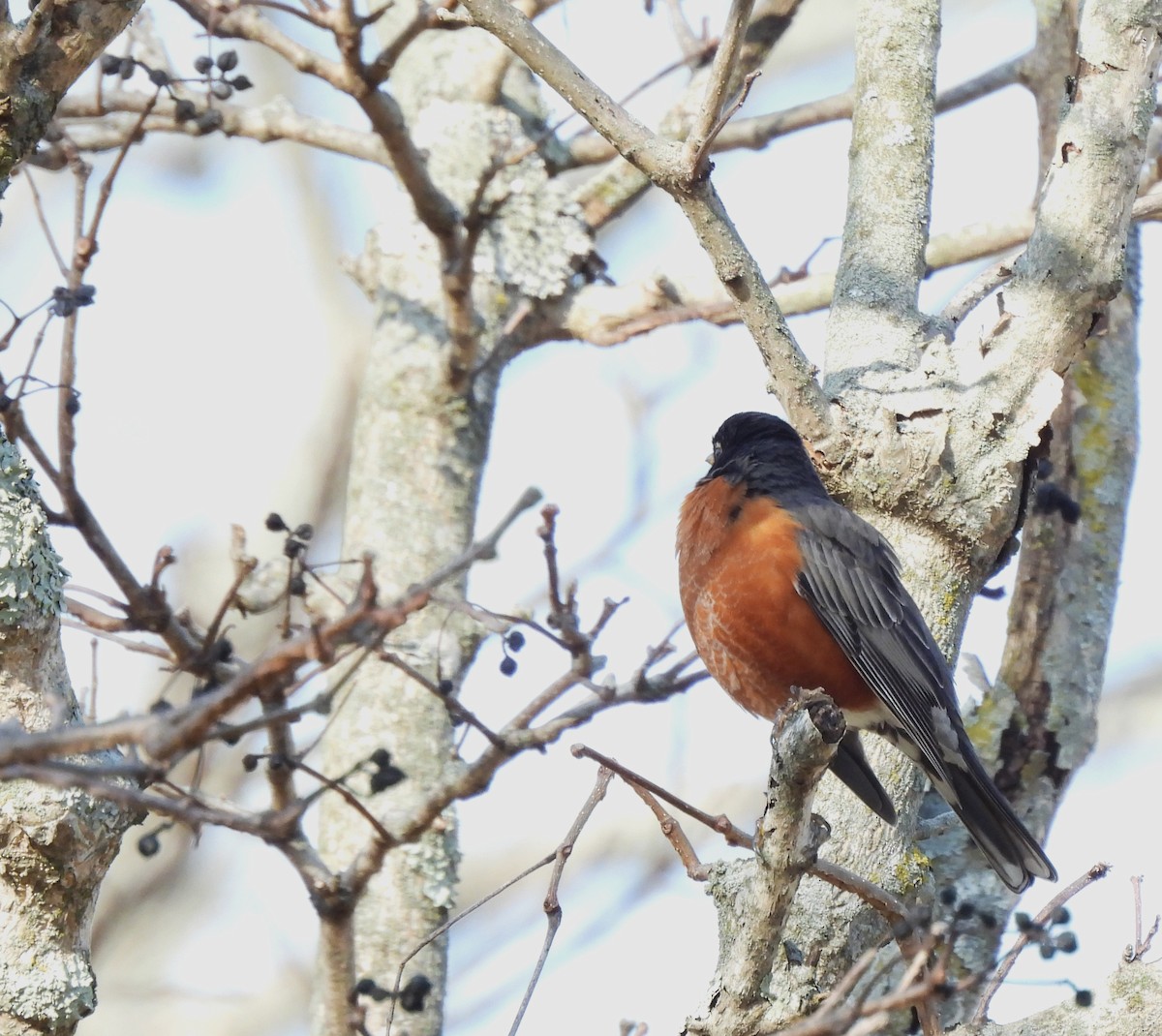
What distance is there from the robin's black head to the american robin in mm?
22

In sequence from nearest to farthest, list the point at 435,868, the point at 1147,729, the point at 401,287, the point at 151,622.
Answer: the point at 151,622
the point at 435,868
the point at 401,287
the point at 1147,729

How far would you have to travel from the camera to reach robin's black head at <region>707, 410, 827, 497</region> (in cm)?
444

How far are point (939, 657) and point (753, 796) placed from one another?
15.5 feet

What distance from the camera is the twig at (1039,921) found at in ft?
8.44

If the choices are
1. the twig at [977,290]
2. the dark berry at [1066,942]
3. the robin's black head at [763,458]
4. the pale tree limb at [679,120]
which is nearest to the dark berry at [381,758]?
the robin's black head at [763,458]

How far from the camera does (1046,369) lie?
12.1 ft

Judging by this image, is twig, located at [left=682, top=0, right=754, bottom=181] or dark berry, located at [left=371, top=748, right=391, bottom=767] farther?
dark berry, located at [left=371, top=748, right=391, bottom=767]

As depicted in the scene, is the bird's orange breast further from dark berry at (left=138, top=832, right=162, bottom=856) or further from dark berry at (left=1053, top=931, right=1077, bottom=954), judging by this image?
dark berry at (left=138, top=832, right=162, bottom=856)

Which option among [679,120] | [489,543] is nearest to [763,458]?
[679,120]

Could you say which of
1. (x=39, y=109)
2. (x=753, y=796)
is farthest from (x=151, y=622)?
(x=753, y=796)

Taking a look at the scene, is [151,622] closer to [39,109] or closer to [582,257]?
[39,109]

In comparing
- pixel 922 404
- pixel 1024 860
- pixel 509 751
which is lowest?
pixel 1024 860

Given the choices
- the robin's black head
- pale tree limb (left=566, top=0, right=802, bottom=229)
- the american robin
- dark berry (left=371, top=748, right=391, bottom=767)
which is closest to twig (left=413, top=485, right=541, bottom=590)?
dark berry (left=371, top=748, right=391, bottom=767)

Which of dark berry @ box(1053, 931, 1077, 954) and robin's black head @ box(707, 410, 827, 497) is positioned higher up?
robin's black head @ box(707, 410, 827, 497)
